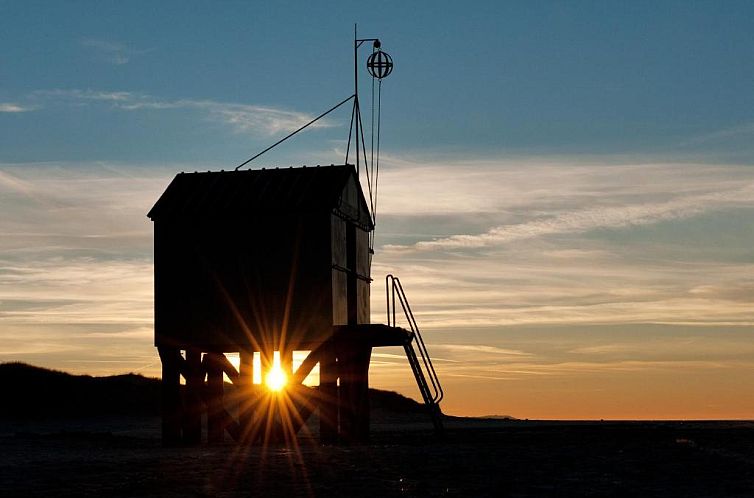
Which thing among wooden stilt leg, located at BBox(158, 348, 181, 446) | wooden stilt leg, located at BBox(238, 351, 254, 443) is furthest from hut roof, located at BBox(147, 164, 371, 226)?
wooden stilt leg, located at BBox(238, 351, 254, 443)

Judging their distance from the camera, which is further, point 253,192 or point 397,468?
point 253,192

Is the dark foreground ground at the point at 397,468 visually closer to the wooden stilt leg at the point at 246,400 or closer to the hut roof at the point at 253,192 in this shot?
the wooden stilt leg at the point at 246,400

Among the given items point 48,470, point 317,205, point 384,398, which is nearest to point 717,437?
point 317,205

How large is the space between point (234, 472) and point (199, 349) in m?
8.91

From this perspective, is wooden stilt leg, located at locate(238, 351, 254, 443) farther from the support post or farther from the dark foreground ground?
the support post

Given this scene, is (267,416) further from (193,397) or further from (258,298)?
(258,298)

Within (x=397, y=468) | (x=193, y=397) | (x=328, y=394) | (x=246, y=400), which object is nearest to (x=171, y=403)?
(x=193, y=397)

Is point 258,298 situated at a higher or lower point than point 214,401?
higher

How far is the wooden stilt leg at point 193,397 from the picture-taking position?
27.1m

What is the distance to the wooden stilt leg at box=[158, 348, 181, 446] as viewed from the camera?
26938mm

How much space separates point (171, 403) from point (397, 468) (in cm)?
970

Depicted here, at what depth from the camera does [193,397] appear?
27.4 meters

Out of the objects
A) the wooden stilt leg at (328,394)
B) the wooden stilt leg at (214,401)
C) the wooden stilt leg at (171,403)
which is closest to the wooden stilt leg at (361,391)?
the wooden stilt leg at (328,394)

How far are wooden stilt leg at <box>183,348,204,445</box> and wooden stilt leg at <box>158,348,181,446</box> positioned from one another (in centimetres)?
20
